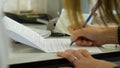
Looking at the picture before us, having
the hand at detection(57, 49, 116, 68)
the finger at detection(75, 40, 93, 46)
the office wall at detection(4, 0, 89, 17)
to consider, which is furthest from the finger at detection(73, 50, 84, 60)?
the office wall at detection(4, 0, 89, 17)

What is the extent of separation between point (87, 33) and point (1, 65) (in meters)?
0.61

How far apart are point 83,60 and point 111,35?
30 centimetres

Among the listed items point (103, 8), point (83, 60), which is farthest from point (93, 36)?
point (83, 60)

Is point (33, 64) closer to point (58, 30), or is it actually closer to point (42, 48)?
point (42, 48)

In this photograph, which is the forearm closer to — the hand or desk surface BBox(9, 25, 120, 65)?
desk surface BBox(9, 25, 120, 65)

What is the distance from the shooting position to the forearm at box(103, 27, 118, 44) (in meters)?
0.95

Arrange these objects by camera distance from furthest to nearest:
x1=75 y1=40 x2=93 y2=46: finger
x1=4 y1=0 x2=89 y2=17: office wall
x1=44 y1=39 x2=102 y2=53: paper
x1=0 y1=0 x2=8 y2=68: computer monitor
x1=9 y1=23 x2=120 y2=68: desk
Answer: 1. x1=4 y1=0 x2=89 y2=17: office wall
2. x1=75 y1=40 x2=93 y2=46: finger
3. x1=44 y1=39 x2=102 y2=53: paper
4. x1=9 y1=23 x2=120 y2=68: desk
5. x1=0 y1=0 x2=8 y2=68: computer monitor

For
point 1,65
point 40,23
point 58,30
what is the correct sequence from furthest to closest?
1. point 40,23
2. point 58,30
3. point 1,65

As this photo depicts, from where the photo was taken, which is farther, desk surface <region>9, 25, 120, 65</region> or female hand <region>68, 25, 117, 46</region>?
female hand <region>68, 25, 117, 46</region>

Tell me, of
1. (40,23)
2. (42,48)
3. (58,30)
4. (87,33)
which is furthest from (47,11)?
(42,48)

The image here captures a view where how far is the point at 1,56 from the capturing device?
0.35 meters

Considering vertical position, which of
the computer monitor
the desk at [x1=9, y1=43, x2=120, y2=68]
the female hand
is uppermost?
the computer monitor

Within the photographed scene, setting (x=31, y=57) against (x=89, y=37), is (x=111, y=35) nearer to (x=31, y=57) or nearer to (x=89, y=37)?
(x=89, y=37)

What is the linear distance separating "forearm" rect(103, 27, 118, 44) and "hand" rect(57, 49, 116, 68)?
240 mm
